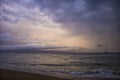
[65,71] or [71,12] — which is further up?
[71,12]

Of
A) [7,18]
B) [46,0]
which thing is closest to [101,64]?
[46,0]

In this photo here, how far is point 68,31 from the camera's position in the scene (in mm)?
4902

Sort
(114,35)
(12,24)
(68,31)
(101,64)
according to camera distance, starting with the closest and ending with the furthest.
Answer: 1. (114,35)
2. (68,31)
3. (12,24)
4. (101,64)

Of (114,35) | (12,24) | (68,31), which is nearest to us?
(114,35)

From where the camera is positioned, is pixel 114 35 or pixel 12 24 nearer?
pixel 114 35

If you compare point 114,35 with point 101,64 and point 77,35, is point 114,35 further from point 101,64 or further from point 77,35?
point 101,64

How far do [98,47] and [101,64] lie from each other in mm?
970

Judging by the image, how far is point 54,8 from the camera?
487cm

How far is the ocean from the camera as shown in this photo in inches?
192

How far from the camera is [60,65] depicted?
559cm

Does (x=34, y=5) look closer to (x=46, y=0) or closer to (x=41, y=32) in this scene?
(x=46, y=0)

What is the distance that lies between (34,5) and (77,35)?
1.28 m

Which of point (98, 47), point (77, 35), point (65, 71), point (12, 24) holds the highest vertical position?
point (12, 24)

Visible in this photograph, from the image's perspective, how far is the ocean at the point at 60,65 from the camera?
4.88 metres
